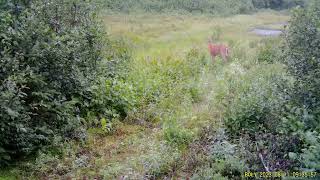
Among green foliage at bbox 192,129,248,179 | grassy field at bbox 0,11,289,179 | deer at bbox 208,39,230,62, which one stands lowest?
grassy field at bbox 0,11,289,179

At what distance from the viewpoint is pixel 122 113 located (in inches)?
307

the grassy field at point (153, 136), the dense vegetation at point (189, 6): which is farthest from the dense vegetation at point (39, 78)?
the dense vegetation at point (189, 6)

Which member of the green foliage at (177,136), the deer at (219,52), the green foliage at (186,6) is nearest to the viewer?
the green foliage at (177,136)

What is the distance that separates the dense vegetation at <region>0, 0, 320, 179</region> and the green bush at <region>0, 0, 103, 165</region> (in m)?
0.02

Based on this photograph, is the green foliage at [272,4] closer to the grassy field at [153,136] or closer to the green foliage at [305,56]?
the grassy field at [153,136]

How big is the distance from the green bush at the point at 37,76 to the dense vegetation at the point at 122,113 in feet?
0.06

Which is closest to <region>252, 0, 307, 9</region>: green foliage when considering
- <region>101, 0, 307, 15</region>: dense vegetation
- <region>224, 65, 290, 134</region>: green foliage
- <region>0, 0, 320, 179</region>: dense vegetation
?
<region>101, 0, 307, 15</region>: dense vegetation

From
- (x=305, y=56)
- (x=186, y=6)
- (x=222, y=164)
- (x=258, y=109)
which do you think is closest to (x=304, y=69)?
(x=305, y=56)

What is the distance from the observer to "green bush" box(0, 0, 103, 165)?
215 inches

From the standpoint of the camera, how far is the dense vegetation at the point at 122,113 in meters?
5.22

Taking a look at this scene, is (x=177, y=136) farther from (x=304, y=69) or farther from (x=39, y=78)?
(x=39, y=78)

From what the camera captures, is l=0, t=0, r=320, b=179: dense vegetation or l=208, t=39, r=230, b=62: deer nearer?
l=0, t=0, r=320, b=179: dense vegetation

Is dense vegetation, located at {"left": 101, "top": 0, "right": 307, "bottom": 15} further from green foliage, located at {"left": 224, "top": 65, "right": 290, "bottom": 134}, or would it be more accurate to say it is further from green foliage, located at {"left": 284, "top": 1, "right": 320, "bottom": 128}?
green foliage, located at {"left": 284, "top": 1, "right": 320, "bottom": 128}

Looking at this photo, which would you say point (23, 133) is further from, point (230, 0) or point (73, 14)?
point (230, 0)
